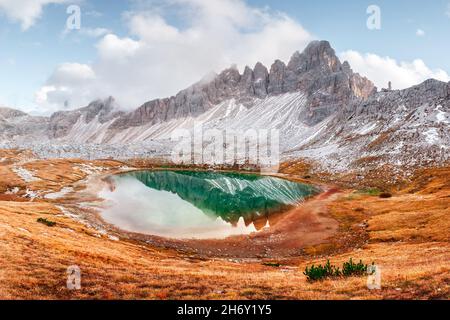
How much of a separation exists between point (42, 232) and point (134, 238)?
20.7 meters

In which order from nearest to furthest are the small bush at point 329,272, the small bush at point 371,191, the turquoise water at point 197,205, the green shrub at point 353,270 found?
the small bush at point 329,272, the green shrub at point 353,270, the turquoise water at point 197,205, the small bush at point 371,191

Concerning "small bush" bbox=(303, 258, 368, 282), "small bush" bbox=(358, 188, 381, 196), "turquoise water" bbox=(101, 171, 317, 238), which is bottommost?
"turquoise water" bbox=(101, 171, 317, 238)

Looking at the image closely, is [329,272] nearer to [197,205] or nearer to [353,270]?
[353,270]

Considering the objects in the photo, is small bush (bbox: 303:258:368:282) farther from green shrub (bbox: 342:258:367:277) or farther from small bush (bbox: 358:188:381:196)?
small bush (bbox: 358:188:381:196)

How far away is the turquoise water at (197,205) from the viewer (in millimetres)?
77438

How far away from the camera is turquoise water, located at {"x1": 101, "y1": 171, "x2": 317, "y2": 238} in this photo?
77.4 metres

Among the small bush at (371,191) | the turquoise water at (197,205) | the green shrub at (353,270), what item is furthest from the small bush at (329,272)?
the small bush at (371,191)

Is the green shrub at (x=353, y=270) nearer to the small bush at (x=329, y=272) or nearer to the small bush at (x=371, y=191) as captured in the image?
the small bush at (x=329, y=272)

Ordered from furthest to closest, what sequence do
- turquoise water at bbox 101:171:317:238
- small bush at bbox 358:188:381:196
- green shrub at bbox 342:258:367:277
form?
1. small bush at bbox 358:188:381:196
2. turquoise water at bbox 101:171:317:238
3. green shrub at bbox 342:258:367:277

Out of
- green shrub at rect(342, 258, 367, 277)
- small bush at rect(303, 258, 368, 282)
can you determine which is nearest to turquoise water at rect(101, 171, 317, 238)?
small bush at rect(303, 258, 368, 282)

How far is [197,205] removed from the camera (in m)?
106


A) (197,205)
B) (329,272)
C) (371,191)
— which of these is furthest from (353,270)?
(371,191)

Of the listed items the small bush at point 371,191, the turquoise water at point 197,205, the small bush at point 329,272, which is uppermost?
the small bush at point 329,272
